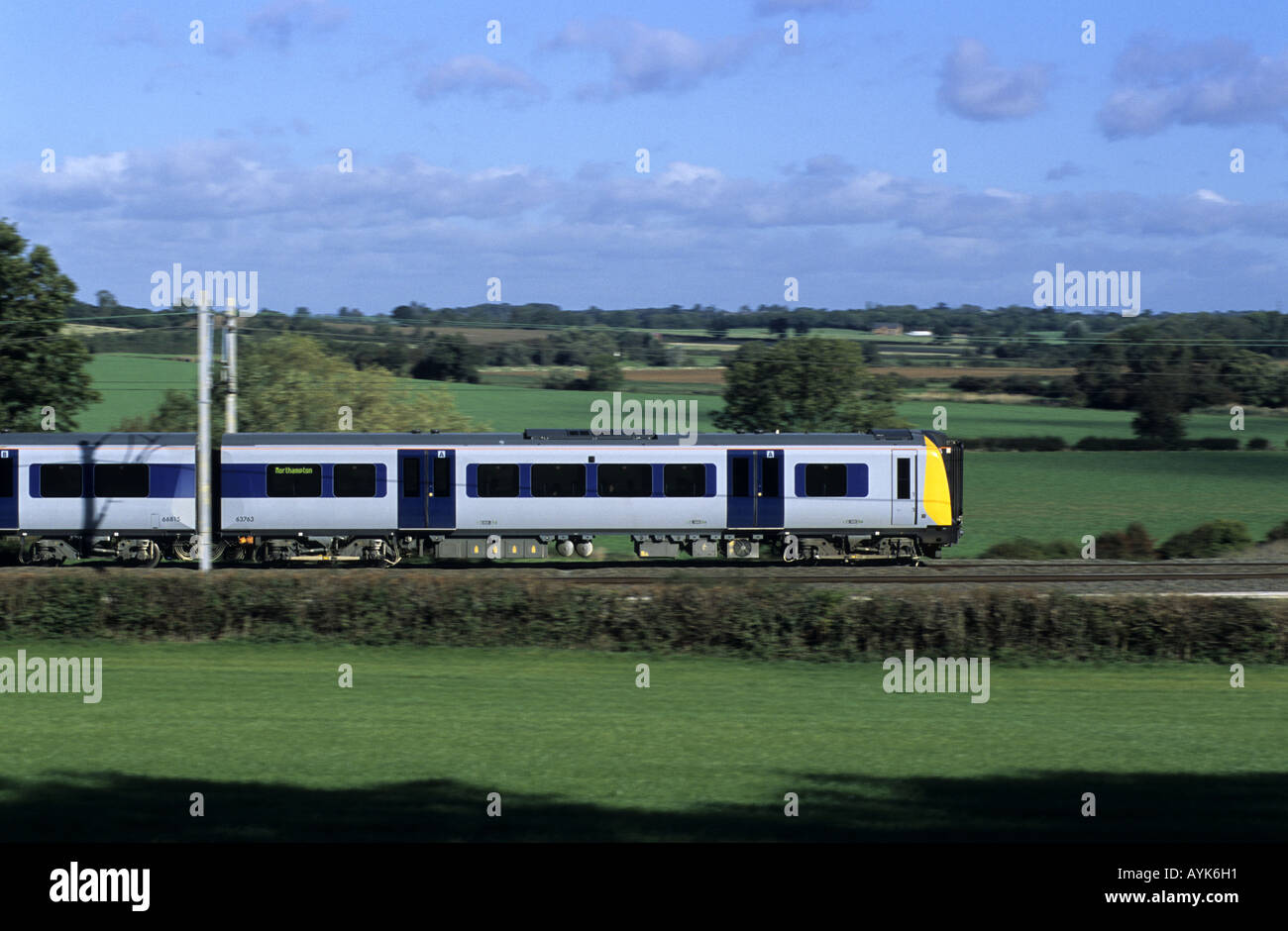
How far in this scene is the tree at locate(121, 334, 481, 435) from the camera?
41.8 m

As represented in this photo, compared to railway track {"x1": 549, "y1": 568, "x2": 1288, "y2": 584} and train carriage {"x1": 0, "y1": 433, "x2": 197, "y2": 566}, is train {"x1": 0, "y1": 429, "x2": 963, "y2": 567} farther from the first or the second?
railway track {"x1": 549, "y1": 568, "x2": 1288, "y2": 584}

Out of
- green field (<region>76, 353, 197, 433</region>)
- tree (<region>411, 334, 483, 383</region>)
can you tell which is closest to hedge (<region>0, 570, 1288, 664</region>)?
green field (<region>76, 353, 197, 433</region>)

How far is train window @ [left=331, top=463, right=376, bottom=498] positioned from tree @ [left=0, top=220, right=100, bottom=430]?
1619 centimetres

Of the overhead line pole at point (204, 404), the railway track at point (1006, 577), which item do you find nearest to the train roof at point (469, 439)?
the railway track at point (1006, 577)

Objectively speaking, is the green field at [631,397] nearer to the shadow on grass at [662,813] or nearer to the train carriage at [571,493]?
the train carriage at [571,493]

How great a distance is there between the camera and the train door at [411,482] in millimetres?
31328

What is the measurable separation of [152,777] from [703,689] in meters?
7.24

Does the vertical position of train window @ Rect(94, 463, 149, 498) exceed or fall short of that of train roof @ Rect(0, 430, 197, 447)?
it falls short

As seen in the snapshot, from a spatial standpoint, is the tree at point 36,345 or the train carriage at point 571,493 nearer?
the train carriage at point 571,493

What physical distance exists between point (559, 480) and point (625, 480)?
1620mm

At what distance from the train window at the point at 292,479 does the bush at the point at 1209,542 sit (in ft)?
81.2
